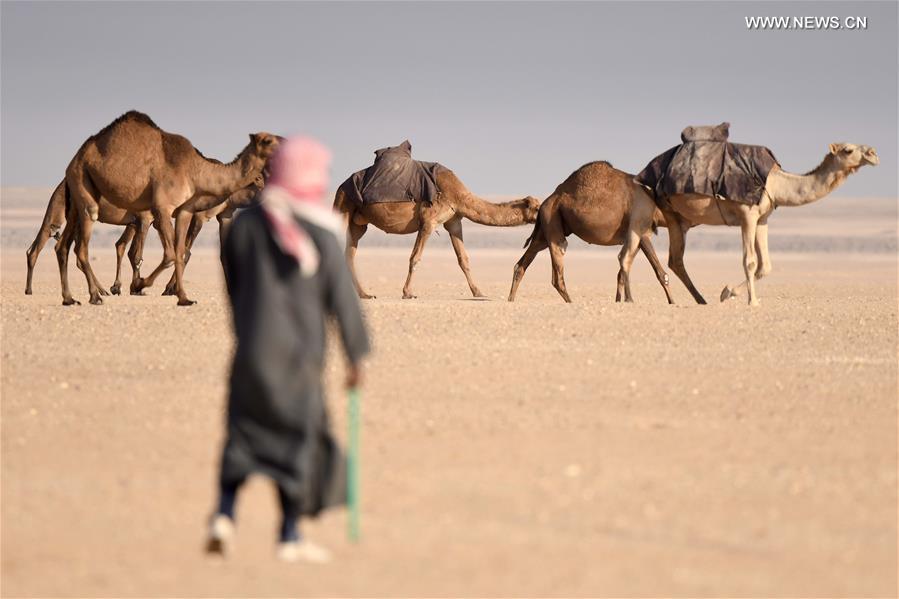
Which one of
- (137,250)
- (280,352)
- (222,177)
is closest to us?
(280,352)

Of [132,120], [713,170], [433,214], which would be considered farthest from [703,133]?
[132,120]

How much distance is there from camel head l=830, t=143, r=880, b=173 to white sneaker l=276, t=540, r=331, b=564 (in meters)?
14.4

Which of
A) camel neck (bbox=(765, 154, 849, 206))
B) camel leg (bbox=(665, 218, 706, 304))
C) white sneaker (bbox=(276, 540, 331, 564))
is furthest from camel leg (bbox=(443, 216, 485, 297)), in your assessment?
white sneaker (bbox=(276, 540, 331, 564))

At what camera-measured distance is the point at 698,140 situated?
21.2 metres

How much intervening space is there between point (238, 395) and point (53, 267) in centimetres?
3915

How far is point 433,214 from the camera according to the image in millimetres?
24203

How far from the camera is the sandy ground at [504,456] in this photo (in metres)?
7.41

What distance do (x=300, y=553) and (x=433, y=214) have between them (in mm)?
16908

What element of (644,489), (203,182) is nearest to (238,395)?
(644,489)

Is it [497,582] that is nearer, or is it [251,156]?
[497,582]

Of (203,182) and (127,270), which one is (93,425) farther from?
(127,270)

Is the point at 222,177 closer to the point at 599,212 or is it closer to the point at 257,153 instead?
the point at 257,153

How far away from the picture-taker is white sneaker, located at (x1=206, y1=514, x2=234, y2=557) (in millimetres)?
7367

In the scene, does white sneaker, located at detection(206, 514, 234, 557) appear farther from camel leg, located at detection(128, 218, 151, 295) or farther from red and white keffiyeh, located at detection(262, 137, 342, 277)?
camel leg, located at detection(128, 218, 151, 295)
